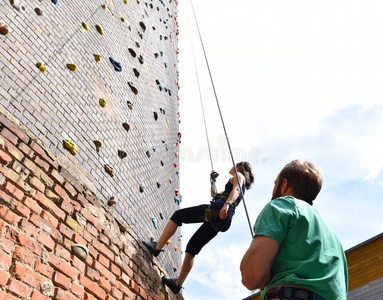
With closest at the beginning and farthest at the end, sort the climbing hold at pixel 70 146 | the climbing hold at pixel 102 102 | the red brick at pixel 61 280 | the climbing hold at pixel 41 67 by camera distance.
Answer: the red brick at pixel 61 280, the climbing hold at pixel 70 146, the climbing hold at pixel 41 67, the climbing hold at pixel 102 102

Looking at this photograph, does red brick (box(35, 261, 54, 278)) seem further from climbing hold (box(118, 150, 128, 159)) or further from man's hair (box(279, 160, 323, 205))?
climbing hold (box(118, 150, 128, 159))

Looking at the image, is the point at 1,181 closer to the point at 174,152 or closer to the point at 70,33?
the point at 70,33

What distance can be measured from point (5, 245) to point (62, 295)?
52 cm

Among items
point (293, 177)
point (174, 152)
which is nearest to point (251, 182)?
point (293, 177)

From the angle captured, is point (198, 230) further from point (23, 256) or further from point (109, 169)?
point (23, 256)

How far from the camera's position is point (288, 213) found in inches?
59.6

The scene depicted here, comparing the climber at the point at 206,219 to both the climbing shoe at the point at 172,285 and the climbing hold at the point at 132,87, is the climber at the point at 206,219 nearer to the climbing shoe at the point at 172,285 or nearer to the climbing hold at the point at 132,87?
the climbing shoe at the point at 172,285

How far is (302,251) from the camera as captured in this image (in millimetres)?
1477

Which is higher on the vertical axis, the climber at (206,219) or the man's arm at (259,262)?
the climber at (206,219)

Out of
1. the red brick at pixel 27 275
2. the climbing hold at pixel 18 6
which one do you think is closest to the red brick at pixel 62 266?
the red brick at pixel 27 275

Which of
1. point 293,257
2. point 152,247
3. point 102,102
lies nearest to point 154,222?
point 152,247

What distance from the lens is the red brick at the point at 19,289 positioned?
1.98 metres

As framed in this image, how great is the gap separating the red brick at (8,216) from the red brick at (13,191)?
11cm

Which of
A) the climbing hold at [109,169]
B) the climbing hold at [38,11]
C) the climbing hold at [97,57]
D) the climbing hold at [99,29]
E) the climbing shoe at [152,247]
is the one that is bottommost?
the climbing shoe at [152,247]
